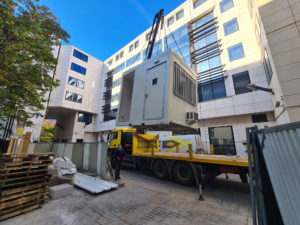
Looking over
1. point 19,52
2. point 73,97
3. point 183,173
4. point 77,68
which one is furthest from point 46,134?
point 183,173

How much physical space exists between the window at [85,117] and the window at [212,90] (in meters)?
24.5

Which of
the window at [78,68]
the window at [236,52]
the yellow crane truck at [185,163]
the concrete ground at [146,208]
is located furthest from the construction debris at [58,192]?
the window at [78,68]

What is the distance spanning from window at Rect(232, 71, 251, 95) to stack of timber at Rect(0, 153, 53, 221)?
17.3 m

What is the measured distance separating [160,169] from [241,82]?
13.5 metres

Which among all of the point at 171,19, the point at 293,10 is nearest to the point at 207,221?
the point at 293,10

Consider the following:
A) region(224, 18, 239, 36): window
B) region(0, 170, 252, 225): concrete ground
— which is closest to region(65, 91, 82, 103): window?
region(0, 170, 252, 225): concrete ground

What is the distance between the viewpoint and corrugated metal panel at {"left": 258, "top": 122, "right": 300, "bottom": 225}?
4.95 ft

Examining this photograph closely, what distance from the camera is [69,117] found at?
28969 mm

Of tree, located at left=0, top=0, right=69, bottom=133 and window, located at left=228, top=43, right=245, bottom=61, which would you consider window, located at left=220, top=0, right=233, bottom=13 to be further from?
tree, located at left=0, top=0, right=69, bottom=133

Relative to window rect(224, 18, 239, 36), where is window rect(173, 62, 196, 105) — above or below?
below

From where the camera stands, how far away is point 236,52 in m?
15.3

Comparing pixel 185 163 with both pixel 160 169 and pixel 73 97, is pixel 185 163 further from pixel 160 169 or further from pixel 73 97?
pixel 73 97

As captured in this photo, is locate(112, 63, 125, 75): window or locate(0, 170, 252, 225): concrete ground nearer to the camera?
locate(0, 170, 252, 225): concrete ground

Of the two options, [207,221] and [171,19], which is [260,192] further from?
[171,19]
